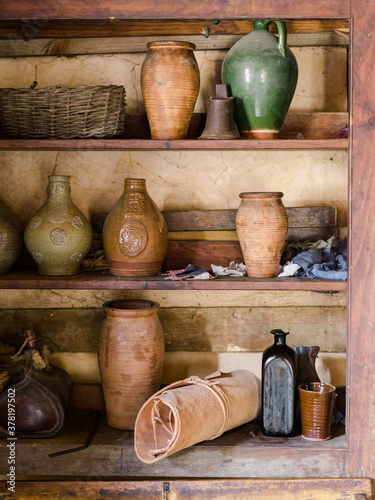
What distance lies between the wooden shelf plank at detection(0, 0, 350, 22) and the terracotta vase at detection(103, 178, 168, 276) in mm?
612

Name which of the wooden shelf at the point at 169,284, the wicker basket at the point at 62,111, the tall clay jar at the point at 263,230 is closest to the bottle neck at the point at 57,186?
the wicker basket at the point at 62,111

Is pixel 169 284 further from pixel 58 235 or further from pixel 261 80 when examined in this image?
pixel 261 80

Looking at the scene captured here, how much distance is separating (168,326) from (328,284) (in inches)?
30.8

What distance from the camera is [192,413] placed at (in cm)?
192

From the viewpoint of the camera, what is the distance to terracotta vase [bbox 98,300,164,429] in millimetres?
2111

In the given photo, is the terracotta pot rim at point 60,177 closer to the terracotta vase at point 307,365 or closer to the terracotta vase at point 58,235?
the terracotta vase at point 58,235

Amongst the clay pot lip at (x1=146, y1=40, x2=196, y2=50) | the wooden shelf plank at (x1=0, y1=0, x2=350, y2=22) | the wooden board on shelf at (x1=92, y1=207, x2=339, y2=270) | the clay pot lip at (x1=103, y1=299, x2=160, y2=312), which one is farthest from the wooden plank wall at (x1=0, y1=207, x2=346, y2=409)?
the wooden shelf plank at (x1=0, y1=0, x2=350, y2=22)

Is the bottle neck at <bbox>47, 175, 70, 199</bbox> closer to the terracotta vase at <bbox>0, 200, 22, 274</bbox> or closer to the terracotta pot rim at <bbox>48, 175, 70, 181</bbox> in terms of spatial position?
the terracotta pot rim at <bbox>48, 175, 70, 181</bbox>

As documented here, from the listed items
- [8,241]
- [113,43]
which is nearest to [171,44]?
[113,43]

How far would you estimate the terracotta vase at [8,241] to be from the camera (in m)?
2.16

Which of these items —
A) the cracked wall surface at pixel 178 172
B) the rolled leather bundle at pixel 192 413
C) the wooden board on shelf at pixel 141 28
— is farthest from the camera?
the cracked wall surface at pixel 178 172

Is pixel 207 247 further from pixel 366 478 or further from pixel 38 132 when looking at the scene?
pixel 366 478

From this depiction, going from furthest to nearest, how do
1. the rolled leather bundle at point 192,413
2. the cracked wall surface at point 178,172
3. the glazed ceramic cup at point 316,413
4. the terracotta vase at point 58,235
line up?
the cracked wall surface at point 178,172, the terracotta vase at point 58,235, the glazed ceramic cup at point 316,413, the rolled leather bundle at point 192,413

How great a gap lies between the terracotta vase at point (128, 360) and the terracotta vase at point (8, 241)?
44 centimetres
